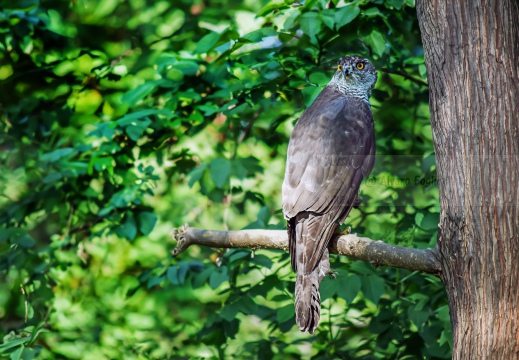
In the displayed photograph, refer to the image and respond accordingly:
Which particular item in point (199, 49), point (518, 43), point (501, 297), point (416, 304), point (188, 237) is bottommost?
point (416, 304)

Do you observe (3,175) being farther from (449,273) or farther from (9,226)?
(449,273)

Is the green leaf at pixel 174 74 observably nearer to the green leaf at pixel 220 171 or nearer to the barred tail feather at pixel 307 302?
the green leaf at pixel 220 171

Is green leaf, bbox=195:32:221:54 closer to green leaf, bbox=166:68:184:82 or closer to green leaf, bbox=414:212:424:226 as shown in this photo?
green leaf, bbox=166:68:184:82

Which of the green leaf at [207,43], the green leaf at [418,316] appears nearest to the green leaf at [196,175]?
the green leaf at [207,43]

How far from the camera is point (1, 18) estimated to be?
163 inches

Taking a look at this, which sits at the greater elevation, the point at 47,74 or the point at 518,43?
the point at 518,43

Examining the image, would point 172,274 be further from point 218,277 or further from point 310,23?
point 310,23

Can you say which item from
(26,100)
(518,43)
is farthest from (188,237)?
(26,100)

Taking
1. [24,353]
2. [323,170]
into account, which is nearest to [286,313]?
[323,170]

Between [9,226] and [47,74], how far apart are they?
3.74 ft

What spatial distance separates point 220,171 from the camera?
3.65 meters

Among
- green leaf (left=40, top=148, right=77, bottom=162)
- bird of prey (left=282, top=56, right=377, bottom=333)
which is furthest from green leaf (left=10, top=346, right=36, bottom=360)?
bird of prey (left=282, top=56, right=377, bottom=333)

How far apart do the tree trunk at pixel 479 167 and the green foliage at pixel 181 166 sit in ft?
2.62

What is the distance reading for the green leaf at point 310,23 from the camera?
3.08 meters
